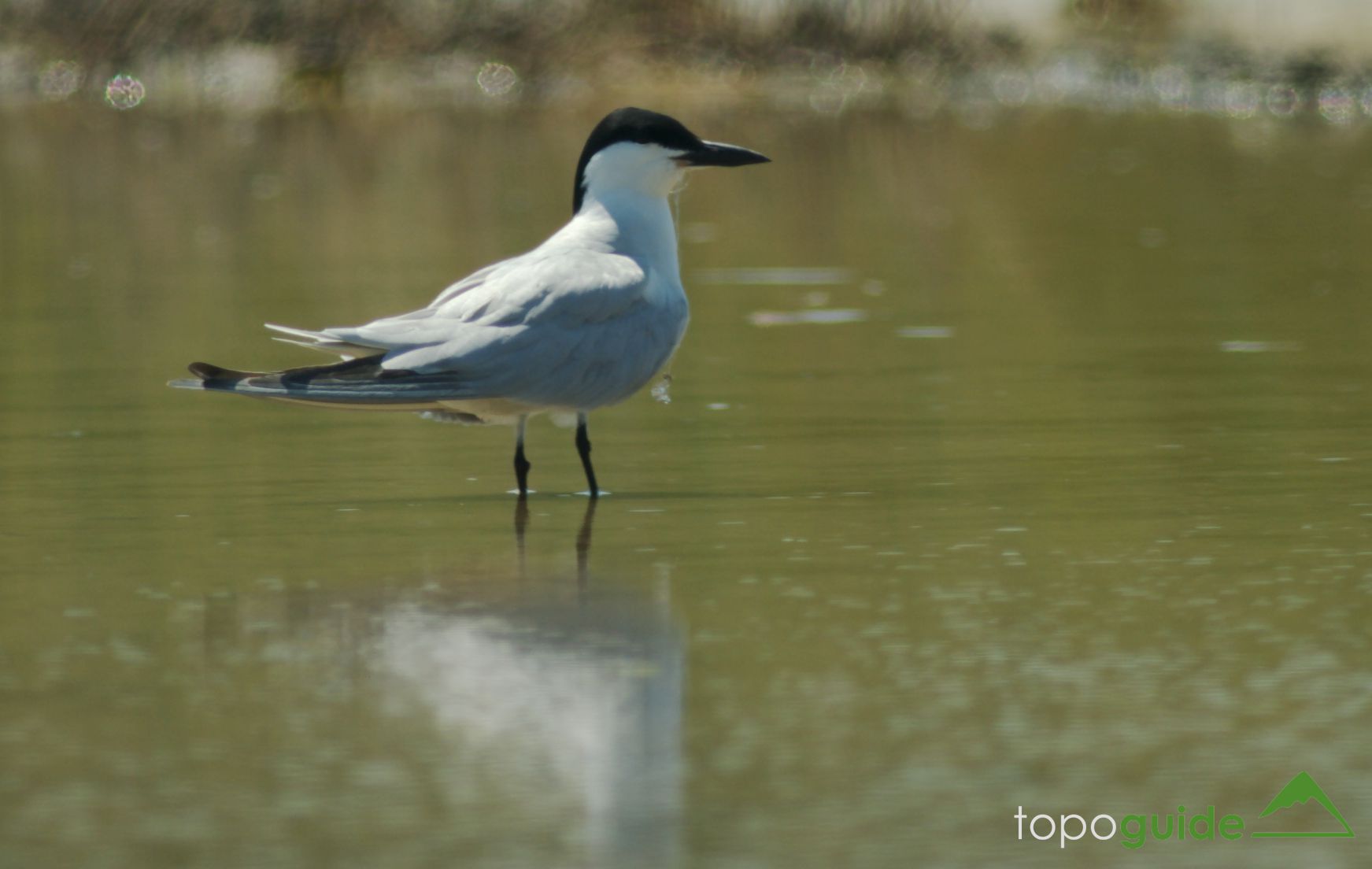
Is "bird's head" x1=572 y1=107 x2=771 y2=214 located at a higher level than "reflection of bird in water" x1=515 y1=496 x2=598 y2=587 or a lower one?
higher

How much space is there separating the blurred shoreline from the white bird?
49.9 feet

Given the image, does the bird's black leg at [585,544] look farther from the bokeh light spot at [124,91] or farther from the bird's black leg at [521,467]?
the bokeh light spot at [124,91]

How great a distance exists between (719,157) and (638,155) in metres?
0.27

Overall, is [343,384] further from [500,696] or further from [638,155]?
[500,696]

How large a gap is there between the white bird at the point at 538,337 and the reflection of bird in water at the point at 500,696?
976mm

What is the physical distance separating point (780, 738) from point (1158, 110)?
18116mm

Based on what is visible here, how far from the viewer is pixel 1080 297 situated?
10.8 metres

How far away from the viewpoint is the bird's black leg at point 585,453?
6.80 meters

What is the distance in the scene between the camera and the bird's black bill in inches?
295

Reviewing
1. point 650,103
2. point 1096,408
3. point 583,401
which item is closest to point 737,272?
point 1096,408

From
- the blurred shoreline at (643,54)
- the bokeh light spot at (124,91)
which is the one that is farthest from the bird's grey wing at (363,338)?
the bokeh light spot at (124,91)

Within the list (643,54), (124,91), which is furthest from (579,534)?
(124,91)

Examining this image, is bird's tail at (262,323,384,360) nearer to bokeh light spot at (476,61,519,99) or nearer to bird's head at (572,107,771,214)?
bird's head at (572,107,771,214)

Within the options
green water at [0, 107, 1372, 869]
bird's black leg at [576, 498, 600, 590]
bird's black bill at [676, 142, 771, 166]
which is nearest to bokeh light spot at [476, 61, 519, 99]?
green water at [0, 107, 1372, 869]
